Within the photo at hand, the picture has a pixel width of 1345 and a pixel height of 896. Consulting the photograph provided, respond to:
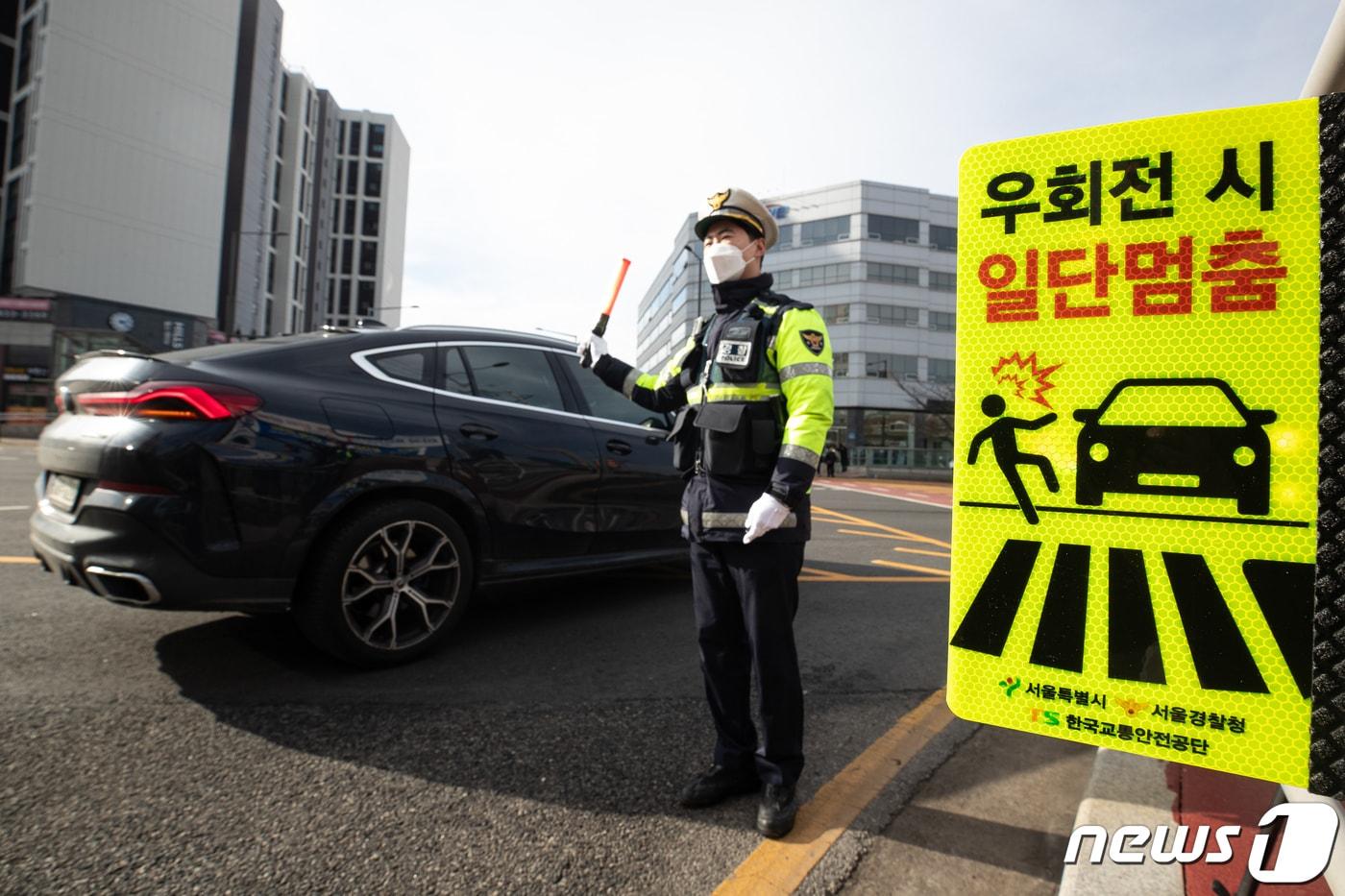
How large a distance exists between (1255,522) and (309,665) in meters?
3.35

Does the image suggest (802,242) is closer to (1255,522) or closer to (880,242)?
(880,242)

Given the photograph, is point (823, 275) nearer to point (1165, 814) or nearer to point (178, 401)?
point (178, 401)

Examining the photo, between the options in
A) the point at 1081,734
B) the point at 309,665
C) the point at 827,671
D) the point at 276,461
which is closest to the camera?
the point at 1081,734

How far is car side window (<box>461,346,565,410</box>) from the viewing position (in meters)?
3.67

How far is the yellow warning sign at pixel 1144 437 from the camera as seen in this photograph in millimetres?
1139

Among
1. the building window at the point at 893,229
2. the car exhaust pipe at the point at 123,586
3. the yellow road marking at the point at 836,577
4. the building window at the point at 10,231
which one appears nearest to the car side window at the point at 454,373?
the car exhaust pipe at the point at 123,586

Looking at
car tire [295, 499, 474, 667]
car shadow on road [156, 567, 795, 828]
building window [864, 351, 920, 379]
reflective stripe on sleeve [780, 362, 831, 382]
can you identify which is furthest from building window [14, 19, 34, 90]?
reflective stripe on sleeve [780, 362, 831, 382]

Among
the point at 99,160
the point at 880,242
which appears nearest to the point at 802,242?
the point at 880,242

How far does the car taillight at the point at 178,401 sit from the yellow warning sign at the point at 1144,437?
262 centimetres

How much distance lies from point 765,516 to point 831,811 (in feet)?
3.07

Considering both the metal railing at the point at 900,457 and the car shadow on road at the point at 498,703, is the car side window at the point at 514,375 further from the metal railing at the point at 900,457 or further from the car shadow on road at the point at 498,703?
the metal railing at the point at 900,457

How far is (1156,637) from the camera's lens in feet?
4.12

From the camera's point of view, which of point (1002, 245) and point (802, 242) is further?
point (802, 242)

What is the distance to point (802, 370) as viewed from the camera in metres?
2.11
